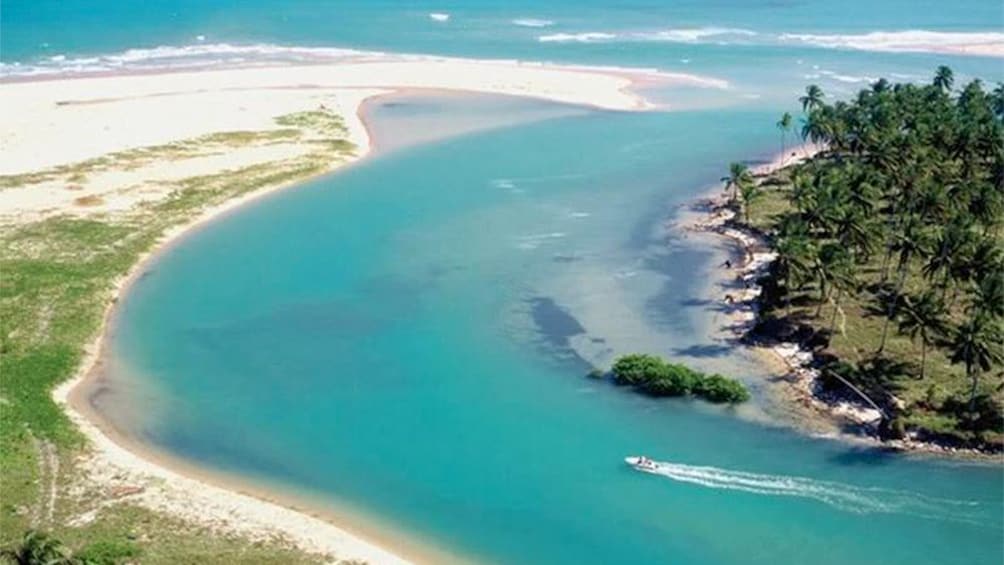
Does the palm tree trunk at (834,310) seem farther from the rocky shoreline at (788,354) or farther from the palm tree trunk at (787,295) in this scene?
the palm tree trunk at (787,295)

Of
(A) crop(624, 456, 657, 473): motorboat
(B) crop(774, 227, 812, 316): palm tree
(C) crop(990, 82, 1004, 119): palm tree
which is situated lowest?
(A) crop(624, 456, 657, 473): motorboat

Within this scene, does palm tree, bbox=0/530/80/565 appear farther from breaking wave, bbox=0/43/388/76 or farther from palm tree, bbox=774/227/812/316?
breaking wave, bbox=0/43/388/76

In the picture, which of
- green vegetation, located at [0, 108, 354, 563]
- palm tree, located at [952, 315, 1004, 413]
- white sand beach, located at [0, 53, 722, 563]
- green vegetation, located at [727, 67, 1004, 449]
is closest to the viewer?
green vegetation, located at [0, 108, 354, 563]

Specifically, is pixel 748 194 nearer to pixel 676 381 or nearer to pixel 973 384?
pixel 676 381

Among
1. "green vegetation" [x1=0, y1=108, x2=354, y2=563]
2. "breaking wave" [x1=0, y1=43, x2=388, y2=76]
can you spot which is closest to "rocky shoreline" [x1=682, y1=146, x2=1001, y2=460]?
"green vegetation" [x1=0, y1=108, x2=354, y2=563]

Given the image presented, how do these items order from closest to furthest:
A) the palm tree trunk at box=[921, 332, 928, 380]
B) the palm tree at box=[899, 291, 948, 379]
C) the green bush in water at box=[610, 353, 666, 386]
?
the palm tree at box=[899, 291, 948, 379] < the palm tree trunk at box=[921, 332, 928, 380] < the green bush in water at box=[610, 353, 666, 386]

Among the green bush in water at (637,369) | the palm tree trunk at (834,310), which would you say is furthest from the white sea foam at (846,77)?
the green bush in water at (637,369)
